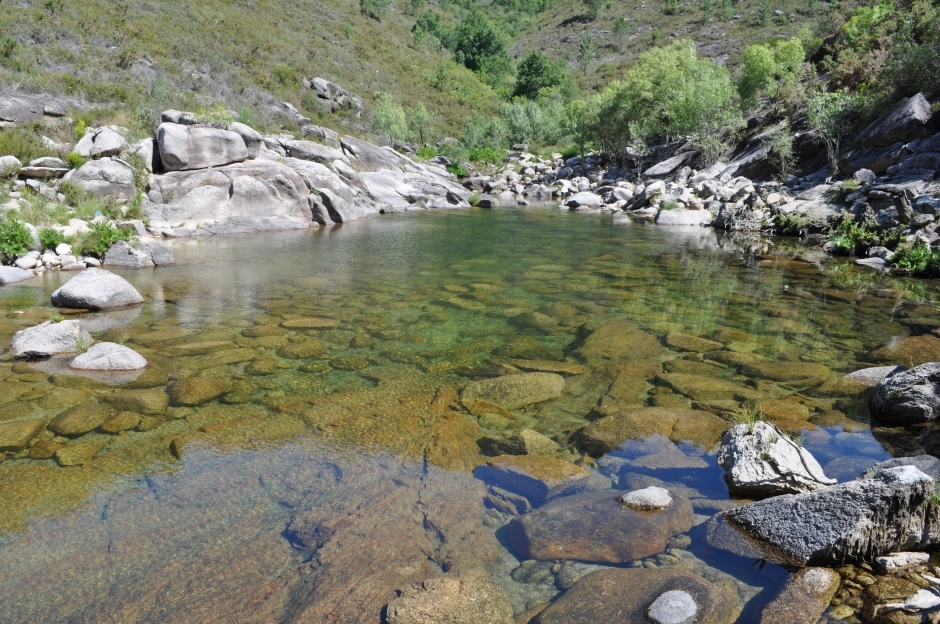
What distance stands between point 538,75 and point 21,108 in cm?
7216

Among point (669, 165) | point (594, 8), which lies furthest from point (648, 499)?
point (594, 8)

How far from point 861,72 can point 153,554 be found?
4118 centimetres

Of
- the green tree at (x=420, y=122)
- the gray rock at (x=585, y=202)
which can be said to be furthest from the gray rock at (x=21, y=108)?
the green tree at (x=420, y=122)

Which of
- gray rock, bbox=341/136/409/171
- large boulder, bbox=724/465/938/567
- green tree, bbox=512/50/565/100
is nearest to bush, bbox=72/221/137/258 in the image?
large boulder, bbox=724/465/938/567

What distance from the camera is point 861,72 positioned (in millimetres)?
32719

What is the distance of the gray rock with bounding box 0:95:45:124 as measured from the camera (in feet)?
83.7

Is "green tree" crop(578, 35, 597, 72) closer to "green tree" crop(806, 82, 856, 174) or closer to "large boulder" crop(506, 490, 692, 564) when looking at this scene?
"green tree" crop(806, 82, 856, 174)

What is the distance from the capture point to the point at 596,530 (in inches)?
172

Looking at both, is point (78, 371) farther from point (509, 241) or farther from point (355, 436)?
point (509, 241)

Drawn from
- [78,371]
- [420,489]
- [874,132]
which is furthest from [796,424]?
[874,132]

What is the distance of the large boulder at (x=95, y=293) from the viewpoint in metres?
11.0

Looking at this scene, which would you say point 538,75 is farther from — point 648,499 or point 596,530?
point 596,530

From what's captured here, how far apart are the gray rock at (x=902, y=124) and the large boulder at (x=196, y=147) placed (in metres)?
29.5

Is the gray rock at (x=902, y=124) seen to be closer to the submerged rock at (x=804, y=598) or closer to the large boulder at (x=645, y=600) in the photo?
the submerged rock at (x=804, y=598)
